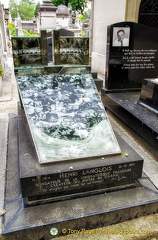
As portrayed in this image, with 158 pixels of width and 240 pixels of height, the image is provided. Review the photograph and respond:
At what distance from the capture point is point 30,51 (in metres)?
3.83

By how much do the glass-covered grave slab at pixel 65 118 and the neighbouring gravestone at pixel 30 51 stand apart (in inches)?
26.6

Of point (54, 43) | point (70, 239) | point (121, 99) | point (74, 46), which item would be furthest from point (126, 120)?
point (70, 239)

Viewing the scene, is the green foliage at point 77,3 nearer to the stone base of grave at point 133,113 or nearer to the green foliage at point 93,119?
the stone base of grave at point 133,113

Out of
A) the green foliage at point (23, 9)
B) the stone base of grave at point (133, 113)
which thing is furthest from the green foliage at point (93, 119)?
the green foliage at point (23, 9)

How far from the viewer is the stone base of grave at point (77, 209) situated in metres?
2.05

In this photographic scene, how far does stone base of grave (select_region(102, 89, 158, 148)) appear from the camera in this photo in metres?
3.57

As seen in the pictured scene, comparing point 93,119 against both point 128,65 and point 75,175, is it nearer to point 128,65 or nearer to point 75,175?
point 75,175

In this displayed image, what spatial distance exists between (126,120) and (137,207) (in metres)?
2.29

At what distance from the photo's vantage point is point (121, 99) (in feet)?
16.1

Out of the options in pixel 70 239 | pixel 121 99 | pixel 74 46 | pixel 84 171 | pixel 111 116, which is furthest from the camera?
pixel 111 116

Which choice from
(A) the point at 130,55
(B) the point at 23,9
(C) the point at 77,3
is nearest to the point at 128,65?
(A) the point at 130,55

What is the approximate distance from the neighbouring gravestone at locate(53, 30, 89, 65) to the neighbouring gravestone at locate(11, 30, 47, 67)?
10.6 inches

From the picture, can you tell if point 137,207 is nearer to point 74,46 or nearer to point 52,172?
point 52,172

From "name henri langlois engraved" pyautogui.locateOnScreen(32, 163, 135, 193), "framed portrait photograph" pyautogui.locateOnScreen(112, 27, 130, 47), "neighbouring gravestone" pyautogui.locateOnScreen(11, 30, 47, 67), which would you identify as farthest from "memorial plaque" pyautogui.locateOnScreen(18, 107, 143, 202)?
"framed portrait photograph" pyautogui.locateOnScreen(112, 27, 130, 47)
